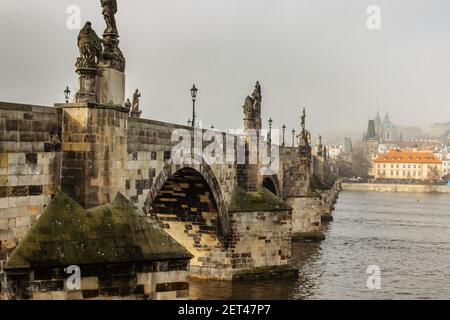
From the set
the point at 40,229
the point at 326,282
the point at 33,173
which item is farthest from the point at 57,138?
the point at 326,282

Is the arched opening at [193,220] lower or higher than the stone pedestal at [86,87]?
lower

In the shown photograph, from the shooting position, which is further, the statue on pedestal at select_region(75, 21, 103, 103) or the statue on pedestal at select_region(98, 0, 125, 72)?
the statue on pedestal at select_region(98, 0, 125, 72)

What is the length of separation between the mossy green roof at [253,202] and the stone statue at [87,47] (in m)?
13.8

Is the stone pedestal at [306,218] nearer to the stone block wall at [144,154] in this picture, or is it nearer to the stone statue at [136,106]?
the stone statue at [136,106]

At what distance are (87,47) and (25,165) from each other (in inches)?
114

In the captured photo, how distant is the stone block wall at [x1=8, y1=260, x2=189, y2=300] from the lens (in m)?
11.1

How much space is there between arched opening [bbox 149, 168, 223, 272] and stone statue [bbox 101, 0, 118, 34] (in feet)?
36.0

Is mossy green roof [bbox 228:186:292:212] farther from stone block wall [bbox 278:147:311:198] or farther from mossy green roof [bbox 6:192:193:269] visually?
stone block wall [bbox 278:147:311:198]

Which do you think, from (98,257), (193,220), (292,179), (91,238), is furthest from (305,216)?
(98,257)

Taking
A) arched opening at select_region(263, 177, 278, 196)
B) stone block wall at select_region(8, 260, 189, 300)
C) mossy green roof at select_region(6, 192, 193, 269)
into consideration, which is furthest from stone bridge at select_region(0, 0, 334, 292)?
arched opening at select_region(263, 177, 278, 196)

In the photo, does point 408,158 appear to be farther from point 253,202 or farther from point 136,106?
point 253,202

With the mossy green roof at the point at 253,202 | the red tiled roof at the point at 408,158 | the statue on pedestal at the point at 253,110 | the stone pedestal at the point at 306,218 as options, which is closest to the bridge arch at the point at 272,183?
the stone pedestal at the point at 306,218

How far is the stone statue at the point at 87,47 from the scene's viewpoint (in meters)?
12.8
